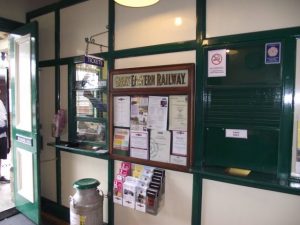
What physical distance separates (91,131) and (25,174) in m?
1.07

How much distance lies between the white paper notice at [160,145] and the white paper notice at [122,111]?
32cm

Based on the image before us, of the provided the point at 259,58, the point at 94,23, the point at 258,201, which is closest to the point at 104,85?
the point at 94,23

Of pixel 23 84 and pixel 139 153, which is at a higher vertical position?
pixel 23 84

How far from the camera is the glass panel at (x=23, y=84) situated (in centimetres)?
271

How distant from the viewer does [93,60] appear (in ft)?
7.24

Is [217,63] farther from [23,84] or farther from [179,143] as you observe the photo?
[23,84]

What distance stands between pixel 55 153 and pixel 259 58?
2.58m

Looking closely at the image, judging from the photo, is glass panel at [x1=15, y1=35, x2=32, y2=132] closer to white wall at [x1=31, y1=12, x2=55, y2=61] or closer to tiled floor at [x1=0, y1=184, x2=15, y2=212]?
white wall at [x1=31, y1=12, x2=55, y2=61]

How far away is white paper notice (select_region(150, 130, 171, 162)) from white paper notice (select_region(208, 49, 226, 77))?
63 centimetres

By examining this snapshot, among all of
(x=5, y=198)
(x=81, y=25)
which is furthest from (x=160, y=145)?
(x=5, y=198)

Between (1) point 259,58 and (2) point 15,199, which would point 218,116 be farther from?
(2) point 15,199

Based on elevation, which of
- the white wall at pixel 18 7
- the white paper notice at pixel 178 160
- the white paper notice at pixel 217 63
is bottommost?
the white paper notice at pixel 178 160

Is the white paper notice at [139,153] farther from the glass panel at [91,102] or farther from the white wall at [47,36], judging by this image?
the white wall at [47,36]

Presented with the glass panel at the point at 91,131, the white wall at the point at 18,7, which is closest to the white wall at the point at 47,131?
the glass panel at the point at 91,131
